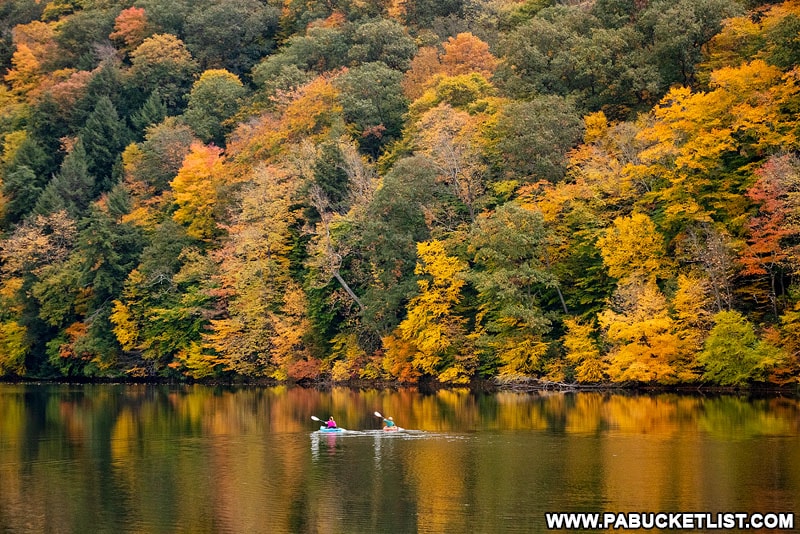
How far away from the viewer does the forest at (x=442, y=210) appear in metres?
55.0

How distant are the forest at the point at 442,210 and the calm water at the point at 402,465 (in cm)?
678

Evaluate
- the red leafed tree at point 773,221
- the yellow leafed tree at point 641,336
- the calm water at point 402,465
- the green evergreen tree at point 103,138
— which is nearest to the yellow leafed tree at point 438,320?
the calm water at point 402,465

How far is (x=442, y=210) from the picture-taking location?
68375 mm

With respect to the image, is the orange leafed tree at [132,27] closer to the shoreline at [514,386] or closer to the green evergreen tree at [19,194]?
the green evergreen tree at [19,194]

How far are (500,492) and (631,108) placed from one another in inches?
1782

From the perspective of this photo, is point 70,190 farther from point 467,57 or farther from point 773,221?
point 773,221

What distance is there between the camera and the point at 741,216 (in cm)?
5447

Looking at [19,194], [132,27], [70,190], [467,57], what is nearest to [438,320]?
[467,57]

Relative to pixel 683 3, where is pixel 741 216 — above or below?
below

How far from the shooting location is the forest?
55000mm

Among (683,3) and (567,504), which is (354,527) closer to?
(567,504)

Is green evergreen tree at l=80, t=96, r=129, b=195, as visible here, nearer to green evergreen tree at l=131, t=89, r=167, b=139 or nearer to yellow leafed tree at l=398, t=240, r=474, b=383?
green evergreen tree at l=131, t=89, r=167, b=139

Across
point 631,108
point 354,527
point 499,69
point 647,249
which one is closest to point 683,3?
point 631,108

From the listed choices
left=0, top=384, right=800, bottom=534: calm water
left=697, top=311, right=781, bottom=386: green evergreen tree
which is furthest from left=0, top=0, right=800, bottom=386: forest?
left=0, top=384, right=800, bottom=534: calm water
